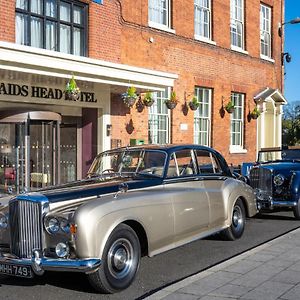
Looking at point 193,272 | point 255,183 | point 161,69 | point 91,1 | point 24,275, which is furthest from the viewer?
point 161,69

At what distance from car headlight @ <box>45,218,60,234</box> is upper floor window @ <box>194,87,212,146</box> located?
38.2 ft

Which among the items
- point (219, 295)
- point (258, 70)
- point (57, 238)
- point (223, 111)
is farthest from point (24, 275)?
point (258, 70)

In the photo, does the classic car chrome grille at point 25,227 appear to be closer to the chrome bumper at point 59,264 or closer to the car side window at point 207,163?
the chrome bumper at point 59,264

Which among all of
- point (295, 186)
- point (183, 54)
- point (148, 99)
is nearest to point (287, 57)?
point (183, 54)

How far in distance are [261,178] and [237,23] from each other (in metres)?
9.58

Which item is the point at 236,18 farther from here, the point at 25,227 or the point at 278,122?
the point at 25,227

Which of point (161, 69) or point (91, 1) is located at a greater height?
point (91, 1)

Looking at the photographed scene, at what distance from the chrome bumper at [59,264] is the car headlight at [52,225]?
26cm

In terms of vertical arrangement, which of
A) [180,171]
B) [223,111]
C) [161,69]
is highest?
[161,69]

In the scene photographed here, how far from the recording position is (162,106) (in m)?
15.2

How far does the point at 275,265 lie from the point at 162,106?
944 centimetres

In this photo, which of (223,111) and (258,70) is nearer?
(223,111)

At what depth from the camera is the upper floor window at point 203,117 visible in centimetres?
1652

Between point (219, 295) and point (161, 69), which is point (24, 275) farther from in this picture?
point (161, 69)
